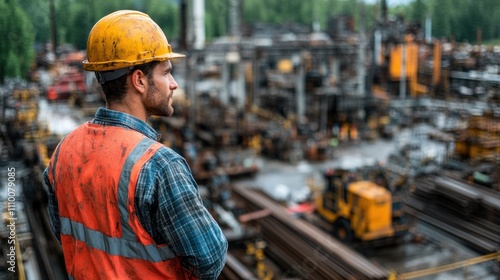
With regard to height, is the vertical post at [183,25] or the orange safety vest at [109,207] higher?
the vertical post at [183,25]

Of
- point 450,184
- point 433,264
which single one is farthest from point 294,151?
point 433,264

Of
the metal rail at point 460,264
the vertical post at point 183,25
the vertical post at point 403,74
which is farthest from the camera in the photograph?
the vertical post at point 403,74

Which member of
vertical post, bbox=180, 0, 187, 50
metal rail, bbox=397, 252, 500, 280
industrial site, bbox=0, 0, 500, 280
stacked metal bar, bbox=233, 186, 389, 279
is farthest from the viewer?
vertical post, bbox=180, 0, 187, 50

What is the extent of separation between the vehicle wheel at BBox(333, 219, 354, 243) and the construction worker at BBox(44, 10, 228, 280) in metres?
10.1

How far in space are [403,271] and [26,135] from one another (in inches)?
381

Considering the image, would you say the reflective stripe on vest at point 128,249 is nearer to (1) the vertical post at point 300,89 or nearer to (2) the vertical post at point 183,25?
(2) the vertical post at point 183,25

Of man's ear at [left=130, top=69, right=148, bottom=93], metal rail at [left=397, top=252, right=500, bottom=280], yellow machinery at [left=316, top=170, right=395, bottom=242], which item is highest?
man's ear at [left=130, top=69, right=148, bottom=93]

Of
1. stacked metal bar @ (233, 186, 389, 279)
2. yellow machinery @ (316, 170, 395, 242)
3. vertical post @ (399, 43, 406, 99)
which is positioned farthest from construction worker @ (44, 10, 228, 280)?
vertical post @ (399, 43, 406, 99)

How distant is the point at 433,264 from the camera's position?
35.6 feet

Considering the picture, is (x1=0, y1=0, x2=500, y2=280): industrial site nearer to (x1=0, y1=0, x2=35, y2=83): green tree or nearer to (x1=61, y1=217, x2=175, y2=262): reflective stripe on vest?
(x1=0, y1=0, x2=35, y2=83): green tree

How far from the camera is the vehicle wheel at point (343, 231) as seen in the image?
11422mm

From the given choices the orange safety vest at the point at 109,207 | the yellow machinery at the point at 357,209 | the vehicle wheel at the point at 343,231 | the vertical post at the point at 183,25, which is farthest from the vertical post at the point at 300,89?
the orange safety vest at the point at 109,207

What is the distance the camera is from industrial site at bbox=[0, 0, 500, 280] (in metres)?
9.31

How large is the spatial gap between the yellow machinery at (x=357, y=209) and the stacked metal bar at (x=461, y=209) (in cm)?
203
